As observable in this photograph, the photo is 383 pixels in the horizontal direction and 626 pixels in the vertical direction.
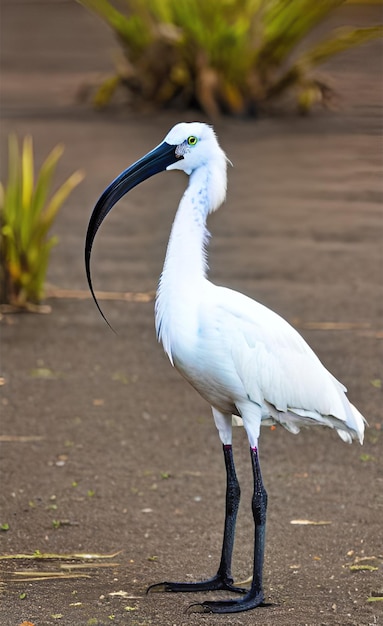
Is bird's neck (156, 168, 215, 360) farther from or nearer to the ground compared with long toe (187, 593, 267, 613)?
farther from the ground

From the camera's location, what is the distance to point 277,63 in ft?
46.2

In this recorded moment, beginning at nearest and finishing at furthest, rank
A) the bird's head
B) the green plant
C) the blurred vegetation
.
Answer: the bird's head, the green plant, the blurred vegetation

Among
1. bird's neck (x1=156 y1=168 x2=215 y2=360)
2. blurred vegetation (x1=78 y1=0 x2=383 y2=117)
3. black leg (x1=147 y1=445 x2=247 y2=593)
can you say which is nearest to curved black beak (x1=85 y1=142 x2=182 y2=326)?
bird's neck (x1=156 y1=168 x2=215 y2=360)

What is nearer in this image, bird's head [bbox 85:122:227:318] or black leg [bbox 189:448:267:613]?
black leg [bbox 189:448:267:613]

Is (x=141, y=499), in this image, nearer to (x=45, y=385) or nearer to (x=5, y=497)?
(x=5, y=497)

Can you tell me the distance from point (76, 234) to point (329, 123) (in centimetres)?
505

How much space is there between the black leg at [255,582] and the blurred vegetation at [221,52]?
9755 mm

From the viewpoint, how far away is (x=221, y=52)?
13.5 m

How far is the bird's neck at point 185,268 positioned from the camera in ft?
12.4

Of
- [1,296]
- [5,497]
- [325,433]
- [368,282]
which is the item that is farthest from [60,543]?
[368,282]

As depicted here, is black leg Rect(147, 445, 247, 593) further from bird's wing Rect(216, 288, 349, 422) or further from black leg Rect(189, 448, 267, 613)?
bird's wing Rect(216, 288, 349, 422)

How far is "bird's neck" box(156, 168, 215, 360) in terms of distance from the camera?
12.4 ft

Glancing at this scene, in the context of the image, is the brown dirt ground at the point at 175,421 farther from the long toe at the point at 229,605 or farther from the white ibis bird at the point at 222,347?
the white ibis bird at the point at 222,347

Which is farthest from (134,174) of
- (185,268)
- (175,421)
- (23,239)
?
(23,239)
